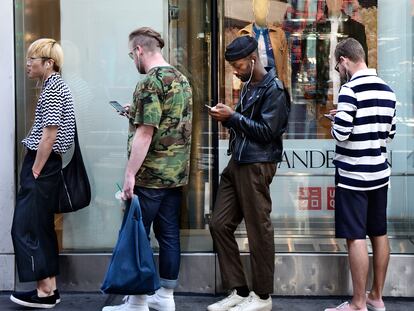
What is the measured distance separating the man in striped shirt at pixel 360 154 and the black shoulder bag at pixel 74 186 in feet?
6.00

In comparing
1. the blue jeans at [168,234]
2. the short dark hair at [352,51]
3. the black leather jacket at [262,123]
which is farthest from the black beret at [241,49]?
the blue jeans at [168,234]

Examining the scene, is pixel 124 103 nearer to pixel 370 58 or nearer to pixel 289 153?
pixel 289 153

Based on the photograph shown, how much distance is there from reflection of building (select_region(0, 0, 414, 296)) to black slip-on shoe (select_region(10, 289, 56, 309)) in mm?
513

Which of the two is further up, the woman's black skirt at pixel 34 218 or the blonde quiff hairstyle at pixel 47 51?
the blonde quiff hairstyle at pixel 47 51

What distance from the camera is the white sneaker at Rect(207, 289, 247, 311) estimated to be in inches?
214

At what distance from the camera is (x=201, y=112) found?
6176 millimetres

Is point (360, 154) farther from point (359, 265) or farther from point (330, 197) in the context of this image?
point (330, 197)

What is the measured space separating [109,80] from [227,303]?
2005 mm

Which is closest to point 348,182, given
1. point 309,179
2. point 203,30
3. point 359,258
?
point 359,258

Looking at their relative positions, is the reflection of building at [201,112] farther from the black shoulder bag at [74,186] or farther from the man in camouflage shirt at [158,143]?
the man in camouflage shirt at [158,143]

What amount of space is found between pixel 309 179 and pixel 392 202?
0.68m

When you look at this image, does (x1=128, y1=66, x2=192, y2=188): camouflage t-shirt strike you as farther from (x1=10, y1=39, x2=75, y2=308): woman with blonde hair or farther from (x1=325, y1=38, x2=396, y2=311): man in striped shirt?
(x1=325, y1=38, x2=396, y2=311): man in striped shirt

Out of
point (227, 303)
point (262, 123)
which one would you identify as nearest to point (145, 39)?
point (262, 123)

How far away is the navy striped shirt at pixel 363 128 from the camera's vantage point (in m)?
5.12
